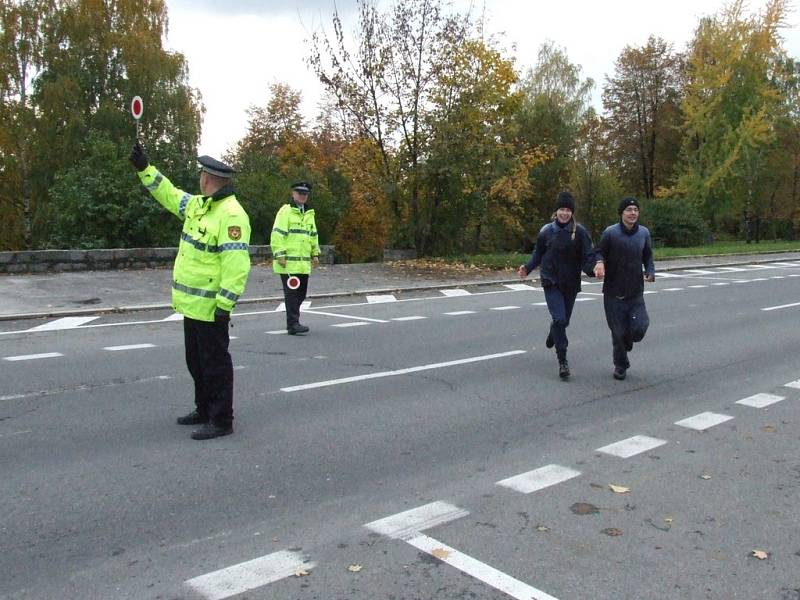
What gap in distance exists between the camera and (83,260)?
16.1 metres

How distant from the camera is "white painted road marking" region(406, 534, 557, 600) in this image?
336 centimetres

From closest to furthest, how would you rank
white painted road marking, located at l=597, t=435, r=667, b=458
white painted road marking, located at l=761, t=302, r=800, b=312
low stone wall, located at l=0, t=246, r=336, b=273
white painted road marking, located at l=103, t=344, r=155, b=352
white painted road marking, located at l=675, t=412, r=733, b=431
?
white painted road marking, located at l=597, t=435, r=667, b=458 → white painted road marking, located at l=675, t=412, r=733, b=431 → white painted road marking, located at l=103, t=344, r=155, b=352 → white painted road marking, located at l=761, t=302, r=800, b=312 → low stone wall, located at l=0, t=246, r=336, b=273

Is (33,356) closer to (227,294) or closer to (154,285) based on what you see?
(227,294)

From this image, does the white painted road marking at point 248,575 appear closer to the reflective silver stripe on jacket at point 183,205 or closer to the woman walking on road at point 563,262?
the reflective silver stripe on jacket at point 183,205

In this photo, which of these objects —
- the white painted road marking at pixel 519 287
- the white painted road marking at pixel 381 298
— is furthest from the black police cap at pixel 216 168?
the white painted road marking at pixel 519 287

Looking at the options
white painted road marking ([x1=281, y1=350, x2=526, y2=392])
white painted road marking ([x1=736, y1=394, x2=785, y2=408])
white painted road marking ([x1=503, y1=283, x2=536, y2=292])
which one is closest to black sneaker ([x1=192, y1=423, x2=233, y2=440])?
white painted road marking ([x1=281, y1=350, x2=526, y2=392])

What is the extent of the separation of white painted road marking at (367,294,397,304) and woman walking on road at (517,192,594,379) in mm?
6625

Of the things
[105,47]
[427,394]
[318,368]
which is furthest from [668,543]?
[105,47]

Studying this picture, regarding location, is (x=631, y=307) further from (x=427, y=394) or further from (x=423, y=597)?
(x=423, y=597)

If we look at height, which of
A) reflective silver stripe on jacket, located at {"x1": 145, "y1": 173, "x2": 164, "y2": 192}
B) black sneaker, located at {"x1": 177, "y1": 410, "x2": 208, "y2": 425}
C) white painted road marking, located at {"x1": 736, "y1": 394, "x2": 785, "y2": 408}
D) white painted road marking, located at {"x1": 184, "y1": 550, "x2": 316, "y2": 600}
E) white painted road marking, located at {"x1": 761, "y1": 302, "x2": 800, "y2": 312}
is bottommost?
white painted road marking, located at {"x1": 736, "y1": 394, "x2": 785, "y2": 408}

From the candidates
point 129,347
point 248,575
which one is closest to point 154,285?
point 129,347

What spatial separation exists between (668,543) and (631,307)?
424 centimetres

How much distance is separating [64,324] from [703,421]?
27.7 ft

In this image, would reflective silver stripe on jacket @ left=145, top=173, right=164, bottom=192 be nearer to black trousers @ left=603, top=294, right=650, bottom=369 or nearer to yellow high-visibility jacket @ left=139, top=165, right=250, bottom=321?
yellow high-visibility jacket @ left=139, top=165, right=250, bottom=321
